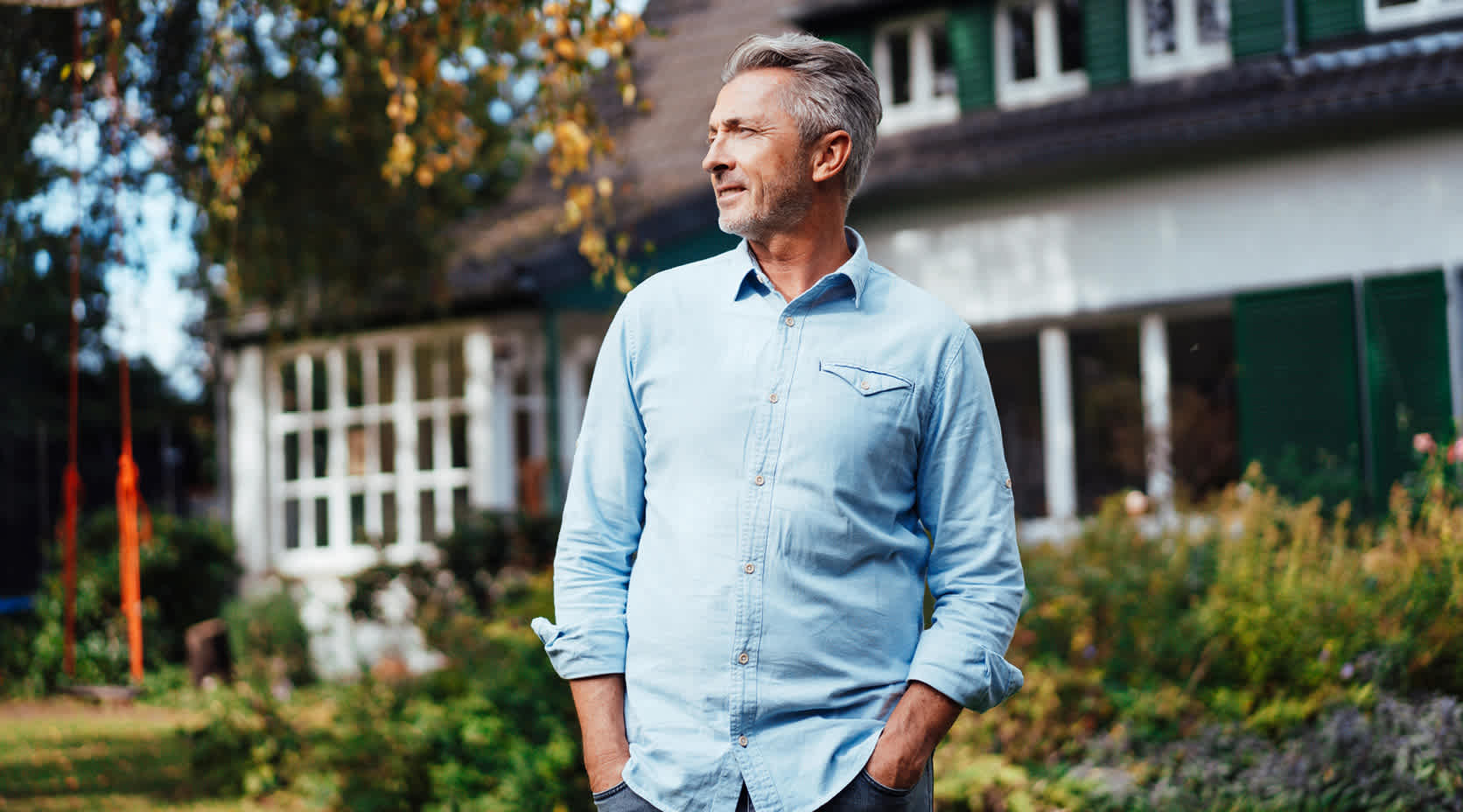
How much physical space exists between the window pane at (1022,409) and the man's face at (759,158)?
7.26 meters

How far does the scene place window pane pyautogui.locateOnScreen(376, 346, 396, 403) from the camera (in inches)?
418

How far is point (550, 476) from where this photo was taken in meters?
9.53

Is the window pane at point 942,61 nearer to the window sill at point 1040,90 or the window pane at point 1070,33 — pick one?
the window sill at point 1040,90

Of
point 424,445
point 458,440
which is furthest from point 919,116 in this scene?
point 424,445

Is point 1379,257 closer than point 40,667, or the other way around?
point 1379,257

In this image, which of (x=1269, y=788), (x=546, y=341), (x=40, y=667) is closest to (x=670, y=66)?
(x=546, y=341)

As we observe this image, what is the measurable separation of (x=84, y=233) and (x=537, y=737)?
4.05 m

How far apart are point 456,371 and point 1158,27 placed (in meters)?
5.84

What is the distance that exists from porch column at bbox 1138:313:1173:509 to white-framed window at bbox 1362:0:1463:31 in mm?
2158

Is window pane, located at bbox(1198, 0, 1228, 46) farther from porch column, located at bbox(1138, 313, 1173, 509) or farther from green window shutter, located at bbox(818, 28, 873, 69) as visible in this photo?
green window shutter, located at bbox(818, 28, 873, 69)

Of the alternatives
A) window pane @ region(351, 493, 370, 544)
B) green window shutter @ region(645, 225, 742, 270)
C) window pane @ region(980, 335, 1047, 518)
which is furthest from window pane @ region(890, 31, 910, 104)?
window pane @ region(351, 493, 370, 544)

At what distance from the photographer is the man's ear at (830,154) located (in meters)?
1.96

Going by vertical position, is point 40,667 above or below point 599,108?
below

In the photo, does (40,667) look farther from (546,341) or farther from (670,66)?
(670,66)
